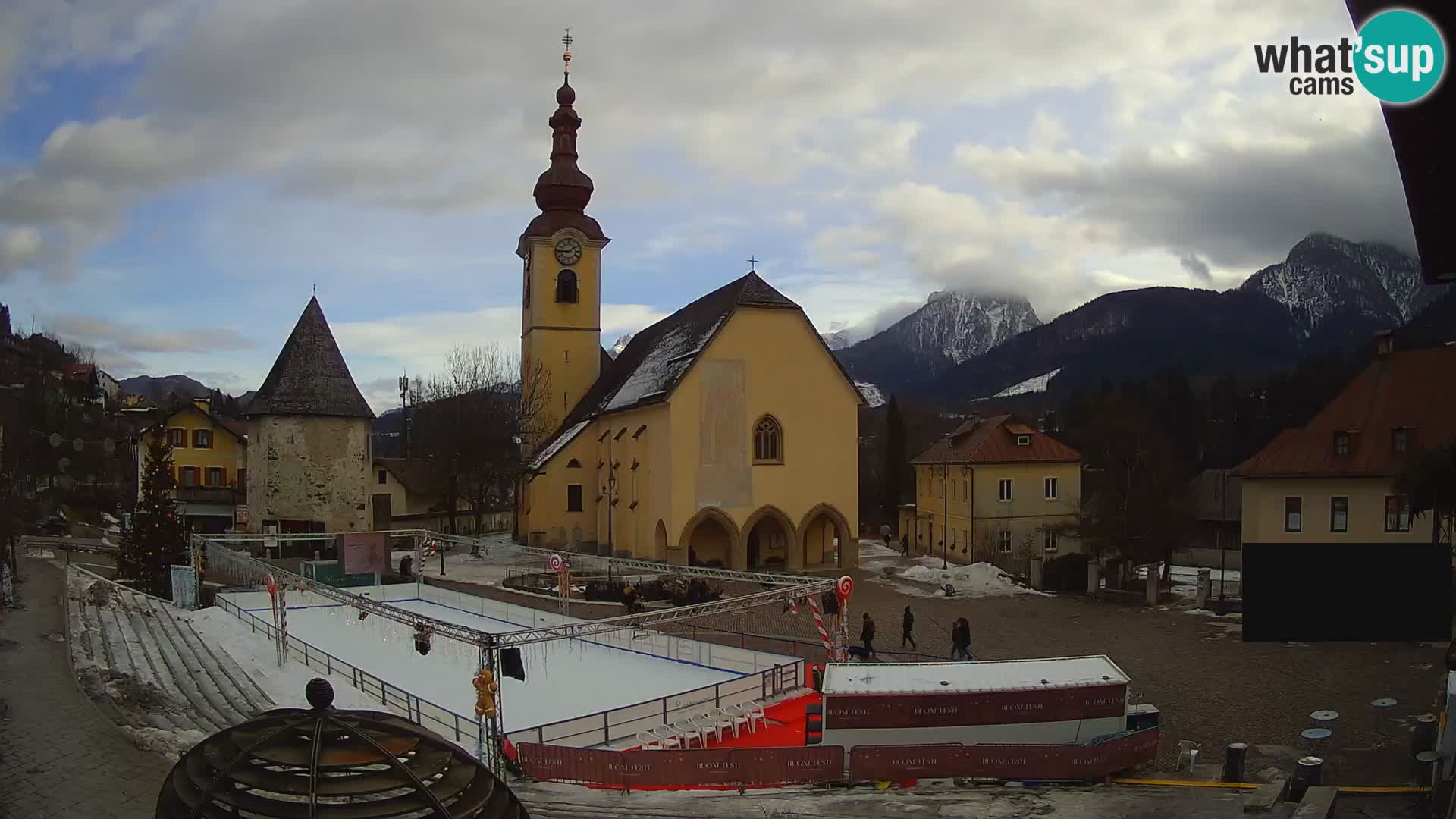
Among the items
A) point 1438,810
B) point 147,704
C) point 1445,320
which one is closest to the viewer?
point 1438,810

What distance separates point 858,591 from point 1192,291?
547 feet

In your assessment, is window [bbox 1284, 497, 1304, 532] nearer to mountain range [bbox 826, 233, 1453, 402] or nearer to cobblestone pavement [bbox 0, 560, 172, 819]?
cobblestone pavement [bbox 0, 560, 172, 819]

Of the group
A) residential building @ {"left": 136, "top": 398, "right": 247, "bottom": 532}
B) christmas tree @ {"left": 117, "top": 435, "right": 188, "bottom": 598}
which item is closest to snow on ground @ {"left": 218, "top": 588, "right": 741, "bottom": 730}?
christmas tree @ {"left": 117, "top": 435, "right": 188, "bottom": 598}

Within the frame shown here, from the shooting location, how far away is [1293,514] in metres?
29.8

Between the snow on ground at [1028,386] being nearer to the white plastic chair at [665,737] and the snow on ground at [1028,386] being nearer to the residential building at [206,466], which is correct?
the residential building at [206,466]

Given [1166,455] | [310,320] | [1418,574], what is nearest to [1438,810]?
[1418,574]

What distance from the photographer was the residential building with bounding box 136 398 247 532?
Result: 53.5m

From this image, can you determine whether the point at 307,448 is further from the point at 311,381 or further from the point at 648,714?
the point at 648,714

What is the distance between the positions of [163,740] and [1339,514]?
29878 millimetres

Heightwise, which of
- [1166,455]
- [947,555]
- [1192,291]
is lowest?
[947,555]

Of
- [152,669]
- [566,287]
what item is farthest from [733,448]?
[152,669]

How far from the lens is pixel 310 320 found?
40781 mm

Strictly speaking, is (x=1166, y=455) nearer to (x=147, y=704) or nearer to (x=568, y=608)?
(x=568, y=608)

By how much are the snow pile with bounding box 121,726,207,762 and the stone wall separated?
27.1 m
